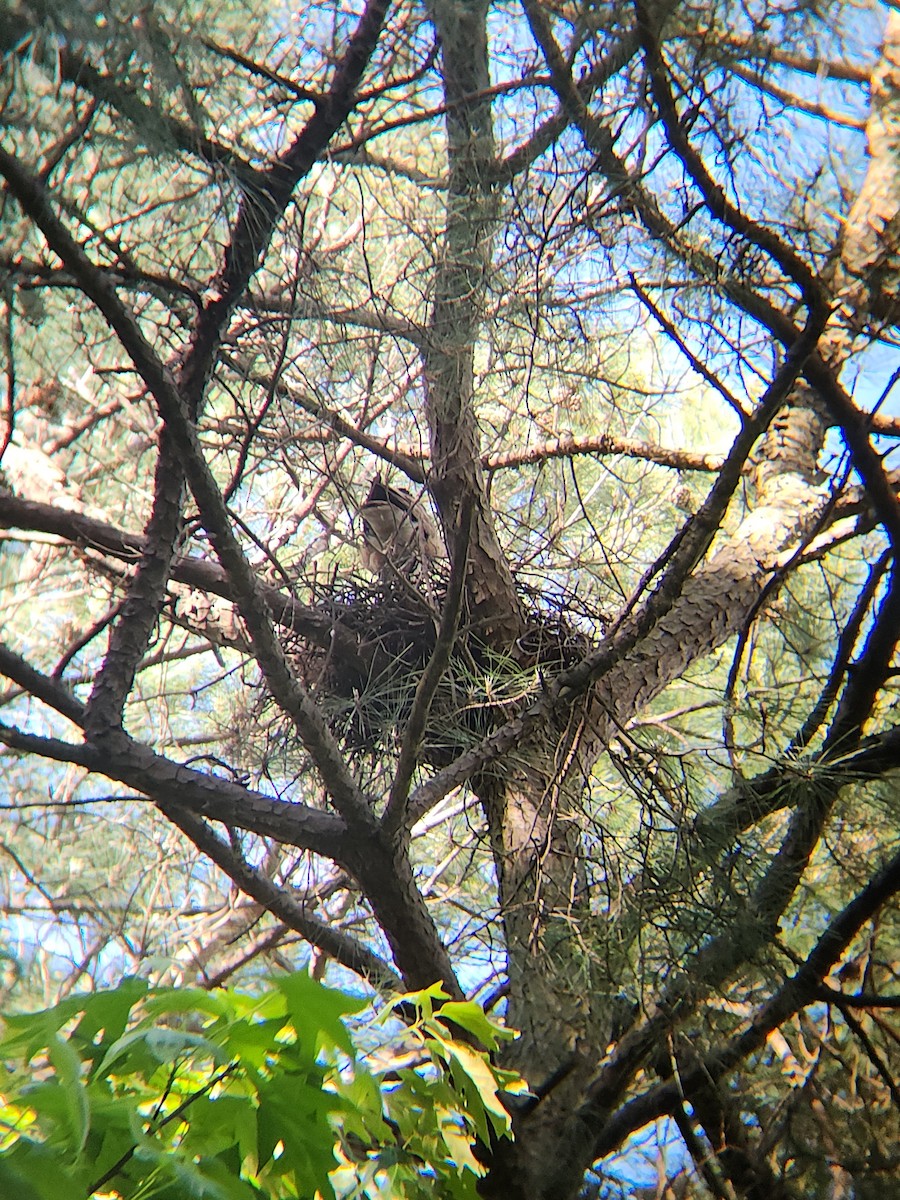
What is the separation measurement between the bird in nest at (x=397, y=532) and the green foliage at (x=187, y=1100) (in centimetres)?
125

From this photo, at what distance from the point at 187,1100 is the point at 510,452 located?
1681mm

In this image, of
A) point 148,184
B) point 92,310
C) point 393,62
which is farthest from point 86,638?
point 393,62

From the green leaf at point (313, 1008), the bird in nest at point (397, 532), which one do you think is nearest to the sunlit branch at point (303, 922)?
the bird in nest at point (397, 532)

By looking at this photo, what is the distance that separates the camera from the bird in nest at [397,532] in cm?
190

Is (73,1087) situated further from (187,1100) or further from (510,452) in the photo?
(510,452)

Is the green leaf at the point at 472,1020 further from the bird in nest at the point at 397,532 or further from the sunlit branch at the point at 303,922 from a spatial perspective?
the bird in nest at the point at 397,532

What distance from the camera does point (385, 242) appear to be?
154 centimetres

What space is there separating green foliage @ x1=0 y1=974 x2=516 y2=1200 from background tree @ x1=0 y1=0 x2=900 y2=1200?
44cm

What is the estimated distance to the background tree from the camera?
3.57 feet

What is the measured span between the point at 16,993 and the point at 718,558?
1486 mm

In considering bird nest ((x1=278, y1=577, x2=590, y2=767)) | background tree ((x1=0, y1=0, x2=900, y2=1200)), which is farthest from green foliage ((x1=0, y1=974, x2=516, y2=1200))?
bird nest ((x1=278, y1=577, x2=590, y2=767))

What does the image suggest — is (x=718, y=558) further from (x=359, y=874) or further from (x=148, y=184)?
(x=148, y=184)

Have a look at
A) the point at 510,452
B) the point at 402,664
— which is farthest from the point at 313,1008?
the point at 510,452

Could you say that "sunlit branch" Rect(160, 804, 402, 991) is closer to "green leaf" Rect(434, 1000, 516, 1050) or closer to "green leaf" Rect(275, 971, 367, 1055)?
"green leaf" Rect(434, 1000, 516, 1050)
